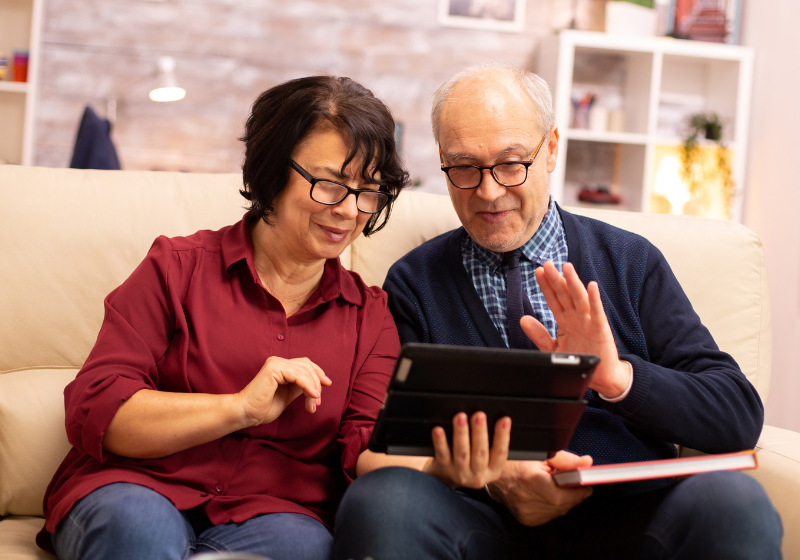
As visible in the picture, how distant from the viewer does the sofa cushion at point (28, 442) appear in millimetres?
1425

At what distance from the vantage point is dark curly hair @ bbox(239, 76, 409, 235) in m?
1.31

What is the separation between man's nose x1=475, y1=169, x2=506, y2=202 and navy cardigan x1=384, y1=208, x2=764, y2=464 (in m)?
0.17

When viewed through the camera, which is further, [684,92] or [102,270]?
[684,92]

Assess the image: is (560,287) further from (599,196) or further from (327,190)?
(599,196)

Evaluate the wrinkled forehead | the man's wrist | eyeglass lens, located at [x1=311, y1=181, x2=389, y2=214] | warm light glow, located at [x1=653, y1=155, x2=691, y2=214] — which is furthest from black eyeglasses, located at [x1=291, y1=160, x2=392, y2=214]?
warm light glow, located at [x1=653, y1=155, x2=691, y2=214]

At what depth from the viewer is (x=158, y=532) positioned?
3.50 feet

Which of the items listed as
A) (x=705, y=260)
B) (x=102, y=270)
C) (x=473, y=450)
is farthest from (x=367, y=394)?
(x=705, y=260)

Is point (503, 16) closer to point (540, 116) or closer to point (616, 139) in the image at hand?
point (616, 139)

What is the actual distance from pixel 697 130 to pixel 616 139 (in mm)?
403

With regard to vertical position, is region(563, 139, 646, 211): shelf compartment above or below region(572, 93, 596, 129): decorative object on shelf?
below

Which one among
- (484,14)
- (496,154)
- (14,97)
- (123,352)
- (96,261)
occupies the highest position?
(484,14)

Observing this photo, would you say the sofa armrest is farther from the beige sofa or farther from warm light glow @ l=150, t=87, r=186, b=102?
warm light glow @ l=150, t=87, r=186, b=102

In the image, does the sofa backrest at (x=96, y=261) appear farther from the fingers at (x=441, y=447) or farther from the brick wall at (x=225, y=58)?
the brick wall at (x=225, y=58)

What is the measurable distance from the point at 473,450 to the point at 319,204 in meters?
0.51
